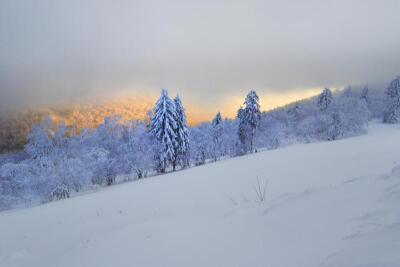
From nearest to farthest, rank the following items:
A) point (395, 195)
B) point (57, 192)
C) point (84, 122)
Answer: point (395, 195)
point (57, 192)
point (84, 122)

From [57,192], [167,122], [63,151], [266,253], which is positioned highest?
[167,122]

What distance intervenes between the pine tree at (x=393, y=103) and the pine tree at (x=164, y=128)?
53645mm

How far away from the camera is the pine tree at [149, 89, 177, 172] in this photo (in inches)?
774

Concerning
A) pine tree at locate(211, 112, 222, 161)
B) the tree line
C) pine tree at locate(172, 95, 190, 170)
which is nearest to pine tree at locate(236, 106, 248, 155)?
the tree line

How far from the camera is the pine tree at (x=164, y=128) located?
19672 mm

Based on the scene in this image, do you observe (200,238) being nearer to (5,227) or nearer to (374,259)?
(374,259)

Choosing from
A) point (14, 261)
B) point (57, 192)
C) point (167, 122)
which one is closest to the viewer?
point (14, 261)

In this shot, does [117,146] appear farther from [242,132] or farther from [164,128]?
[242,132]

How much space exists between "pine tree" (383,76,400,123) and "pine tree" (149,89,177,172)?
5365cm

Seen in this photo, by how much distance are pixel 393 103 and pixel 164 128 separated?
56075 millimetres

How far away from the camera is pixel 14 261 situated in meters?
3.89

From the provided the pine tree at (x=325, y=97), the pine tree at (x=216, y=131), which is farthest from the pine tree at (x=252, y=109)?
the pine tree at (x=325, y=97)

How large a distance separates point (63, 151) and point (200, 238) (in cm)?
1806

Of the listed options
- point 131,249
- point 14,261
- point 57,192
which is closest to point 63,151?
point 57,192
